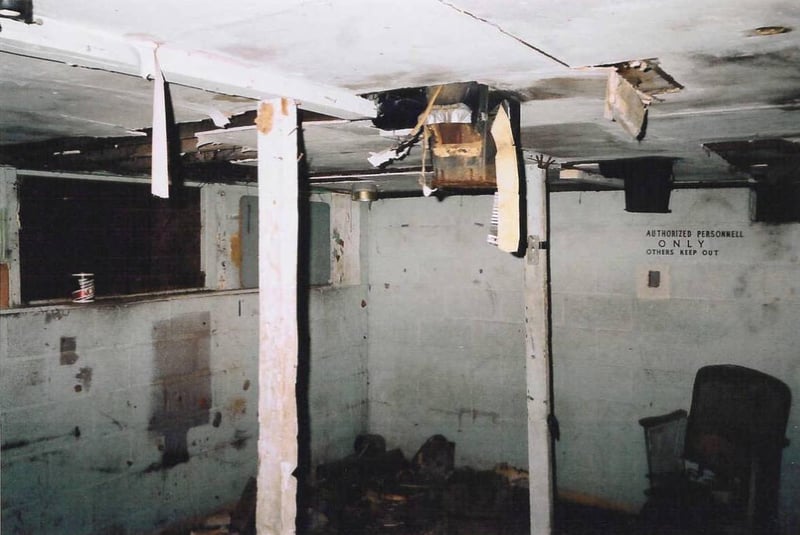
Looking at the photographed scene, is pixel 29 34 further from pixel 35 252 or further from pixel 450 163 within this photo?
pixel 35 252

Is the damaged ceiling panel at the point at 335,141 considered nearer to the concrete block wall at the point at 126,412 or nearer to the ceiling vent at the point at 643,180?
the ceiling vent at the point at 643,180

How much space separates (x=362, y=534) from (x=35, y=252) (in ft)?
12.6

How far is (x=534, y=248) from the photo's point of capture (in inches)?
160

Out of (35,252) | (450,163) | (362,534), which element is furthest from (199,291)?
(450,163)

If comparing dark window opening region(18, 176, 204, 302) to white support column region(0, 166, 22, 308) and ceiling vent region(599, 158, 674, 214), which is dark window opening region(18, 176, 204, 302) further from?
ceiling vent region(599, 158, 674, 214)

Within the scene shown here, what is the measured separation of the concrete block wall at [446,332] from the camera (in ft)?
22.1

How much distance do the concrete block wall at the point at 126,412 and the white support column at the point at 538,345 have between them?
320cm

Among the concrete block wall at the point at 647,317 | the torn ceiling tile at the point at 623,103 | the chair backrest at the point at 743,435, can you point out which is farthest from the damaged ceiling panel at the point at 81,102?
the chair backrest at the point at 743,435

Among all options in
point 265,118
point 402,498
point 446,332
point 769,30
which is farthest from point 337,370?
point 769,30

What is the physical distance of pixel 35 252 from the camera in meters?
4.71

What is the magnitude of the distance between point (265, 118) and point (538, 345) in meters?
2.69

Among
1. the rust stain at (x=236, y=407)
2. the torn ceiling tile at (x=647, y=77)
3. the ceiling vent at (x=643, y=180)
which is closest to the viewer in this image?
the torn ceiling tile at (x=647, y=77)

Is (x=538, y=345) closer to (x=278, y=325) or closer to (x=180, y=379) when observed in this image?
(x=278, y=325)

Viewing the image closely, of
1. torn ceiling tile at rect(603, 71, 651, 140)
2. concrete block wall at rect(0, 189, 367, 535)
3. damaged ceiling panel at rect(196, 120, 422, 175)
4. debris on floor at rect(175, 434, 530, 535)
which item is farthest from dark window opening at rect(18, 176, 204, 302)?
torn ceiling tile at rect(603, 71, 651, 140)
